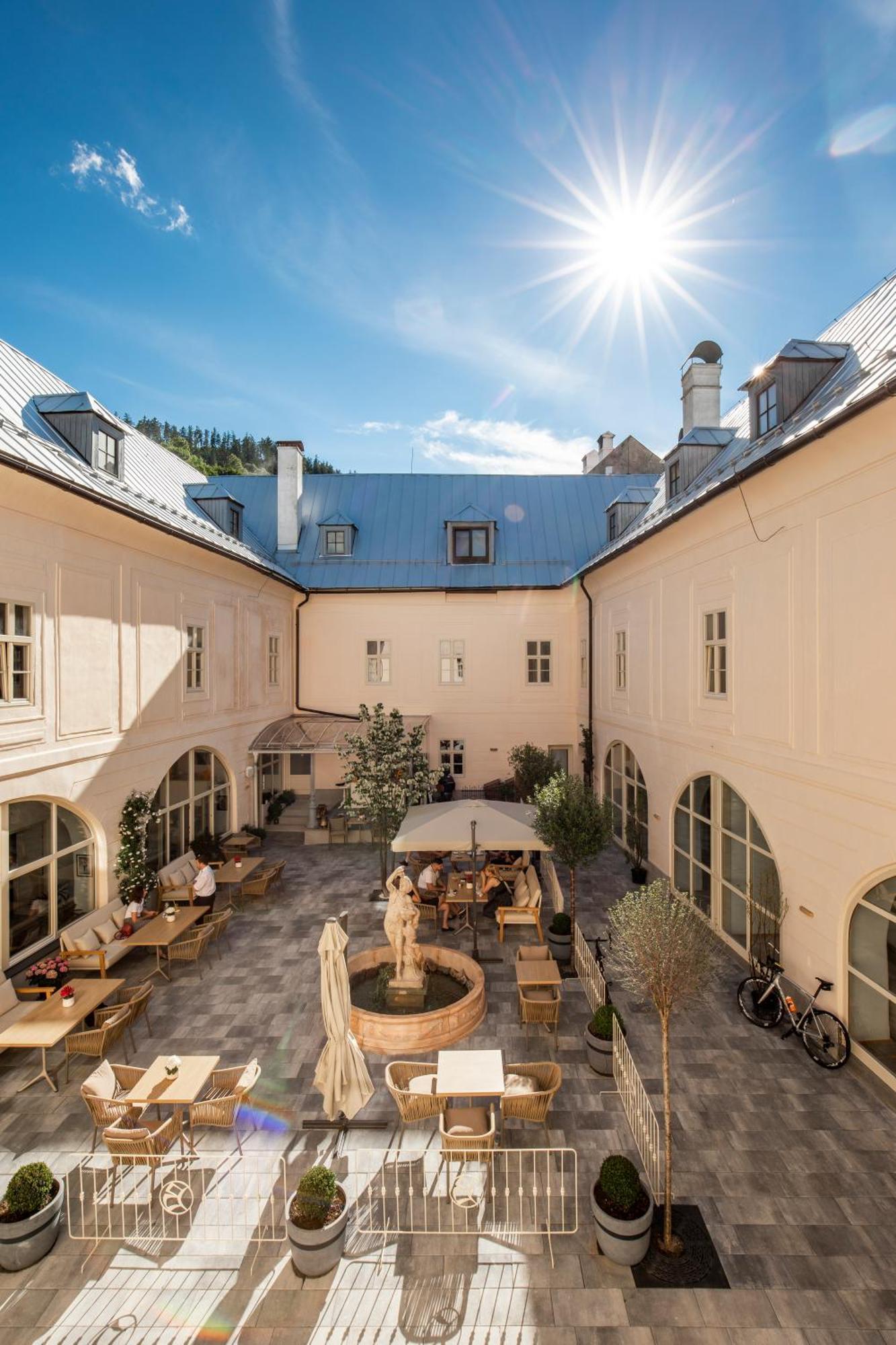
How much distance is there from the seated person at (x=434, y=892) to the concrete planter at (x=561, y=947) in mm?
2581

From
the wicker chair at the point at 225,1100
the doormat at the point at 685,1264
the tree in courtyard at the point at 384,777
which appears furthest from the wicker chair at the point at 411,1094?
the tree in courtyard at the point at 384,777

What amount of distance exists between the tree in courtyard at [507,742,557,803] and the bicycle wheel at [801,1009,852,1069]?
982 cm

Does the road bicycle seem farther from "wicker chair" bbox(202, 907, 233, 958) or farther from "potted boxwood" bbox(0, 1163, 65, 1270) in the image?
"wicker chair" bbox(202, 907, 233, 958)

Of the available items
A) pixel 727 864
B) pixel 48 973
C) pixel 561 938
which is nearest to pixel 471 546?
pixel 727 864

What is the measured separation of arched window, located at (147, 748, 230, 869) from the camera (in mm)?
13961

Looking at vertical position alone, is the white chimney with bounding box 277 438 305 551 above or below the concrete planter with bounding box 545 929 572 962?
above

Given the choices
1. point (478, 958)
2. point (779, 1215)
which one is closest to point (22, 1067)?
point (478, 958)

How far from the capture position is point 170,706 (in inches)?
563

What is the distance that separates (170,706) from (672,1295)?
13.1 meters

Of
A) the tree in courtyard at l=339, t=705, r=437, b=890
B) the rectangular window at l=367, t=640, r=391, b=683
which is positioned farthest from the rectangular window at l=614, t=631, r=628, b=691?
the rectangular window at l=367, t=640, r=391, b=683

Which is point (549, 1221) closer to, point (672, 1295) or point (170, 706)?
point (672, 1295)

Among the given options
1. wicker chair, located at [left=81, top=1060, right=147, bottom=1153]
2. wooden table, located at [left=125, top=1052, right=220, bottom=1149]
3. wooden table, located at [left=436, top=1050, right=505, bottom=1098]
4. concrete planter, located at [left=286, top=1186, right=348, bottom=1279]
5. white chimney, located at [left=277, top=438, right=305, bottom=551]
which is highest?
white chimney, located at [left=277, top=438, right=305, bottom=551]

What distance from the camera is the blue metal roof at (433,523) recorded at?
23688mm

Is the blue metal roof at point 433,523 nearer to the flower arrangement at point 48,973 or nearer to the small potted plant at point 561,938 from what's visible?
the small potted plant at point 561,938
